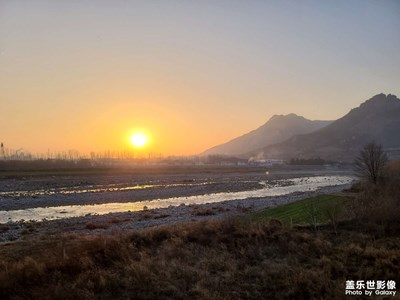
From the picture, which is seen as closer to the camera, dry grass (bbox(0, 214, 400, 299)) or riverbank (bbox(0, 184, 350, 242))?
dry grass (bbox(0, 214, 400, 299))

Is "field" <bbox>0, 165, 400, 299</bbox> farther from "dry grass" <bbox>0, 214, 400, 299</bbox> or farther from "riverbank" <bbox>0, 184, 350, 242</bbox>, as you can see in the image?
"riverbank" <bbox>0, 184, 350, 242</bbox>

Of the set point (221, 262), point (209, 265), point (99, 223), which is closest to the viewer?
point (209, 265)

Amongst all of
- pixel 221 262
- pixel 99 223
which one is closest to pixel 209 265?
pixel 221 262

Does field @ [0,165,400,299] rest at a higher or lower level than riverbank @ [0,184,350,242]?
higher

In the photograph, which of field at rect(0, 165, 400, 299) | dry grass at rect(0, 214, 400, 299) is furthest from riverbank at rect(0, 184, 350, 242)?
dry grass at rect(0, 214, 400, 299)

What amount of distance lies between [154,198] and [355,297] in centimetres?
4945

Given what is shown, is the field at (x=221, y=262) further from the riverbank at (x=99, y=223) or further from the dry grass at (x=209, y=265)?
the riverbank at (x=99, y=223)

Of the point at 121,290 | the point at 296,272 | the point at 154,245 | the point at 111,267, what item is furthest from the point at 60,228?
the point at 296,272

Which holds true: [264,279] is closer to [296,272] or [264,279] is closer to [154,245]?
[296,272]

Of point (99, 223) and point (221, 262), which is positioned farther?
point (99, 223)

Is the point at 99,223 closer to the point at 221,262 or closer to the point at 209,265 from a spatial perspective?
the point at 209,265

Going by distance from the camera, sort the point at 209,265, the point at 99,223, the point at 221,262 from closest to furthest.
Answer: the point at 209,265
the point at 221,262
the point at 99,223

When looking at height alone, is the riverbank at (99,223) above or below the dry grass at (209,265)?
below

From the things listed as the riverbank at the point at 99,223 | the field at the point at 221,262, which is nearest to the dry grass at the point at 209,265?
the field at the point at 221,262
